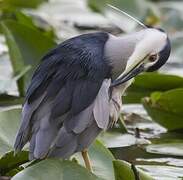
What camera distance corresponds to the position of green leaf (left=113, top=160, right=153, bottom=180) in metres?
2.09

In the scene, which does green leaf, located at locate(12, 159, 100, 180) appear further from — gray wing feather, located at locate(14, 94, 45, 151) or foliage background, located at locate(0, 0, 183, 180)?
gray wing feather, located at locate(14, 94, 45, 151)

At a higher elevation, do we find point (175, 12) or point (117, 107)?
point (117, 107)

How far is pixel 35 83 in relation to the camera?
7.31 feet

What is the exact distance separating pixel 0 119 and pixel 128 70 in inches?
15.9

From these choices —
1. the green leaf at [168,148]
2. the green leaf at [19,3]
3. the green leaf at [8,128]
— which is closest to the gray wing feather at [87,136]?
the green leaf at [8,128]

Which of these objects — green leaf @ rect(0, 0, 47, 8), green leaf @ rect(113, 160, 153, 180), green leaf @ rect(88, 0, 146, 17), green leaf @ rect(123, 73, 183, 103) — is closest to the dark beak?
green leaf @ rect(113, 160, 153, 180)

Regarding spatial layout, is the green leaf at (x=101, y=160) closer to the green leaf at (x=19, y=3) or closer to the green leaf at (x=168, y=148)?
the green leaf at (x=168, y=148)

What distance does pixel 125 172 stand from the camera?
A: 2.10m

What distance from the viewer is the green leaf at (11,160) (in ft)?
7.06

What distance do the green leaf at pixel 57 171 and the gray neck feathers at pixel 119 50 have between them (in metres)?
0.33

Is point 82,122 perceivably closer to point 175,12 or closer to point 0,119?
point 0,119

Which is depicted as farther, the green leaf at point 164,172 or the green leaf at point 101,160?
the green leaf at point 164,172

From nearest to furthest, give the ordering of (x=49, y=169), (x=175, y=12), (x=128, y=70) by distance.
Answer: (x=49, y=169)
(x=128, y=70)
(x=175, y=12)

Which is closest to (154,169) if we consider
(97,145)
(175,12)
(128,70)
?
(97,145)
